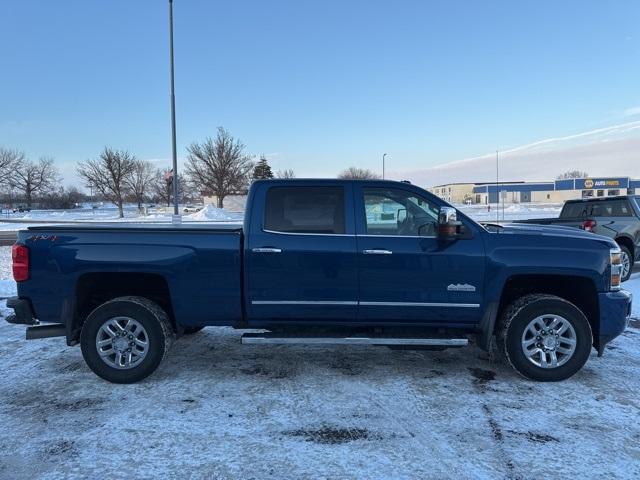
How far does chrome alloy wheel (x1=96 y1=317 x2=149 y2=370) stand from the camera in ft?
14.4

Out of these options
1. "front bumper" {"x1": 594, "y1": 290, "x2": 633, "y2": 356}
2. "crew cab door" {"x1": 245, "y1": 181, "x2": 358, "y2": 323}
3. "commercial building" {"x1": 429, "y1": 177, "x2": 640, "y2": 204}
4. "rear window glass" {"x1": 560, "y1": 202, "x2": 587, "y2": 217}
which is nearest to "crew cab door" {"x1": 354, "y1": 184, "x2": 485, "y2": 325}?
"crew cab door" {"x1": 245, "y1": 181, "x2": 358, "y2": 323}

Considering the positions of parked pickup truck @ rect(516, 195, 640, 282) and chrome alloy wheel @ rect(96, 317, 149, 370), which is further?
parked pickup truck @ rect(516, 195, 640, 282)

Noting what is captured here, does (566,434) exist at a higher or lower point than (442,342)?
lower

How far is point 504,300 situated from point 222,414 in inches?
117

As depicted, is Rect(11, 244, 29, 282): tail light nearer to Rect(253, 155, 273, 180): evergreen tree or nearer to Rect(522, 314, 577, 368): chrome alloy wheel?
Rect(522, 314, 577, 368): chrome alloy wheel

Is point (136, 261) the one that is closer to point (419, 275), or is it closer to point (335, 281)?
point (335, 281)

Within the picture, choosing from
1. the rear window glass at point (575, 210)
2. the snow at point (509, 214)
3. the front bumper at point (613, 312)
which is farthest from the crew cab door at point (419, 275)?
the snow at point (509, 214)

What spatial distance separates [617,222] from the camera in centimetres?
999

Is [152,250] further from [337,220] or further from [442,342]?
[442,342]

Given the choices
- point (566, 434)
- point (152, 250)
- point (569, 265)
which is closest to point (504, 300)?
point (569, 265)

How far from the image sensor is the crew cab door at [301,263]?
4324 millimetres

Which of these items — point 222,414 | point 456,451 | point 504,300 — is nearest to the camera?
point 456,451

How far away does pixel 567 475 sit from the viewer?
292 centimetres

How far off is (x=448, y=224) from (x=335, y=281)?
1.16 meters
